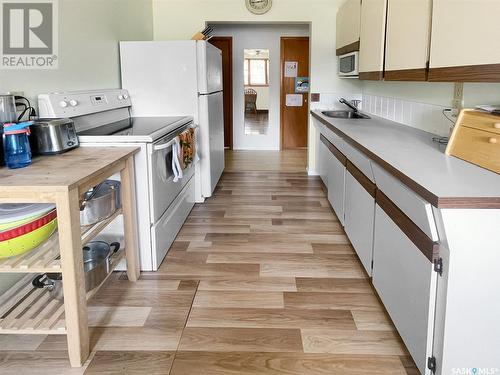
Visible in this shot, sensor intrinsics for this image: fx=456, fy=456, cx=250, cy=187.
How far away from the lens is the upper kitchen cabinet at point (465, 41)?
1744 mm

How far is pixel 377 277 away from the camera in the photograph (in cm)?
232

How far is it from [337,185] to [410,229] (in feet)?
6.38

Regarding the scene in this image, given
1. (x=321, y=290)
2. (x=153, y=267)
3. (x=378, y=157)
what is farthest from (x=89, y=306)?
(x=378, y=157)

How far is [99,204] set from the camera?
7.61 feet

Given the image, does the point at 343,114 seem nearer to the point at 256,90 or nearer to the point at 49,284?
the point at 256,90

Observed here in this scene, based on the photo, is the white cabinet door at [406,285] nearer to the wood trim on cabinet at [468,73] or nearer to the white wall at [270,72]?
the wood trim on cabinet at [468,73]

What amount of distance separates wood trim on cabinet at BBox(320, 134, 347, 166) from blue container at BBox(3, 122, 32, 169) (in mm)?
2101

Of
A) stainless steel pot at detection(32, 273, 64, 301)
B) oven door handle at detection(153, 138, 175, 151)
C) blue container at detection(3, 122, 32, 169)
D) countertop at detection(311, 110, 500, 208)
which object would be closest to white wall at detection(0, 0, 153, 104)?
blue container at detection(3, 122, 32, 169)

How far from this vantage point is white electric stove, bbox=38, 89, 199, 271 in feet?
8.90

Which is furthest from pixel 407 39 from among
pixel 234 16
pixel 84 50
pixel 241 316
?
pixel 234 16

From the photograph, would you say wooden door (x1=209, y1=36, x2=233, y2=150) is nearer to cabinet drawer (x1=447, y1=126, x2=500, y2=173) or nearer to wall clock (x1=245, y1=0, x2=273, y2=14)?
wall clock (x1=245, y1=0, x2=273, y2=14)

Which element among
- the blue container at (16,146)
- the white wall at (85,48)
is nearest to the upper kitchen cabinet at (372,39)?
the white wall at (85,48)

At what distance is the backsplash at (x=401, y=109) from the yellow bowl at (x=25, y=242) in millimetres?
2331

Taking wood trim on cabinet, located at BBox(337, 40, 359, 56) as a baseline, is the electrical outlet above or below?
below
